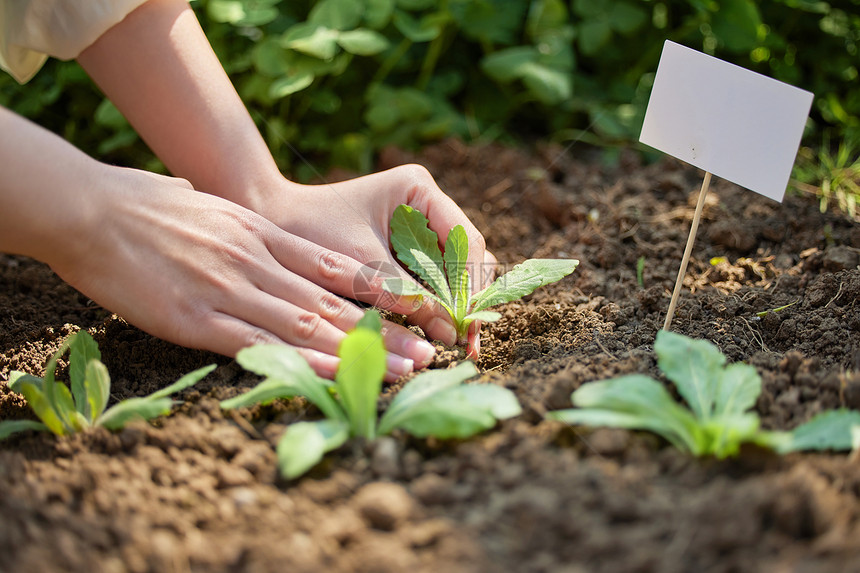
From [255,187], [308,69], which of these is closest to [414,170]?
[255,187]

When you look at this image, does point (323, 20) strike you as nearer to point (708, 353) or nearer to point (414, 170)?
point (414, 170)

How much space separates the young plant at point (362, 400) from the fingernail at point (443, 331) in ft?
0.89

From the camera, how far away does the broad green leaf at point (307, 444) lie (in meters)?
0.80

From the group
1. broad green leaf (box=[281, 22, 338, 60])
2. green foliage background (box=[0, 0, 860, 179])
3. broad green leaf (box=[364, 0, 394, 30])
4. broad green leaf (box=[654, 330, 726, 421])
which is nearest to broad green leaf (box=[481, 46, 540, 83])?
green foliage background (box=[0, 0, 860, 179])

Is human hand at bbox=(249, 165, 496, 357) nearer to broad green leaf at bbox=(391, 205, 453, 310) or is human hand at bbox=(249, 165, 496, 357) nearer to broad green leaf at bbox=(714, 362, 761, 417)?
broad green leaf at bbox=(391, 205, 453, 310)

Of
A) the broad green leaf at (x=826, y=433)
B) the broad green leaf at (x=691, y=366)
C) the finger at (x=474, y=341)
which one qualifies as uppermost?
the broad green leaf at (x=691, y=366)

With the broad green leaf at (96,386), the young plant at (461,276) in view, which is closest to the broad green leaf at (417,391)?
the young plant at (461,276)

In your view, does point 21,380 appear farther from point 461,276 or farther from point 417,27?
point 417,27

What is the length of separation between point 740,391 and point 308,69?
1.54 metres

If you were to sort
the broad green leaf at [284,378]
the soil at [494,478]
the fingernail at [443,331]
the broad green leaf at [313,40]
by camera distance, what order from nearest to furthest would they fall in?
the soil at [494,478] < the broad green leaf at [284,378] < the fingernail at [443,331] < the broad green leaf at [313,40]

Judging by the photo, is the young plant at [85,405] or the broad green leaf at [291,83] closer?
the young plant at [85,405]

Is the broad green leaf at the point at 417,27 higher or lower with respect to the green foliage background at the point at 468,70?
higher

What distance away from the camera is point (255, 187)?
4.63 ft

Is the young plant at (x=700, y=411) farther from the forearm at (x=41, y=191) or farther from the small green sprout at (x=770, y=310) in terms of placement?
the forearm at (x=41, y=191)
